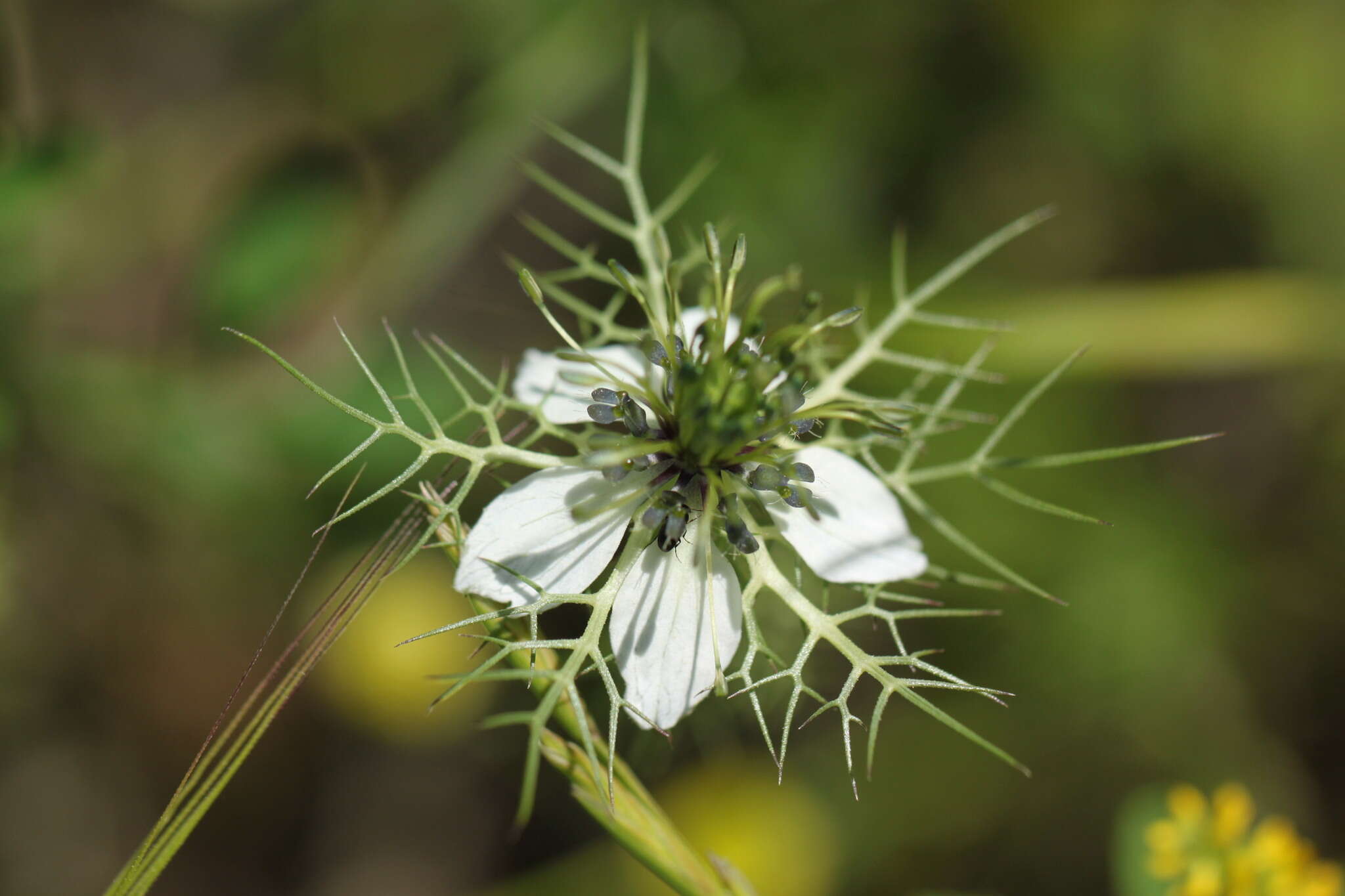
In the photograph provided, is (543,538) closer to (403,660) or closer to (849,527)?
(849,527)

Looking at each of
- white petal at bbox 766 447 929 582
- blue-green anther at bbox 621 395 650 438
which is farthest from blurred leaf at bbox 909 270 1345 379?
blue-green anther at bbox 621 395 650 438

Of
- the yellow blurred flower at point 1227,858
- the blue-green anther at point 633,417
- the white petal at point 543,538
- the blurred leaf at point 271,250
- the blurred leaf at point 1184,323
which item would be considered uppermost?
the blurred leaf at point 271,250

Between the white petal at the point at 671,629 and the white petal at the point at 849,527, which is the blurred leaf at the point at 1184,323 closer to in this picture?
the white petal at the point at 849,527

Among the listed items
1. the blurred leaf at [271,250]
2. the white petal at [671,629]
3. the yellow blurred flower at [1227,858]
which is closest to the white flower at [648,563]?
the white petal at [671,629]

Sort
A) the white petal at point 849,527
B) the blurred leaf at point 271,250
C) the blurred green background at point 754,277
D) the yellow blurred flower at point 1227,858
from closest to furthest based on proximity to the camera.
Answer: the white petal at point 849,527 < the yellow blurred flower at point 1227,858 < the blurred leaf at point 271,250 < the blurred green background at point 754,277

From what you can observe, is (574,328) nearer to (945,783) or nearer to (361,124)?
(361,124)

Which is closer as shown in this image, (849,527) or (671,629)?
(671,629)

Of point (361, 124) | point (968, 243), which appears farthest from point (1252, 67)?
point (361, 124)

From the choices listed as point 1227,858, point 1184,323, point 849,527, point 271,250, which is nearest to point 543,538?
point 849,527

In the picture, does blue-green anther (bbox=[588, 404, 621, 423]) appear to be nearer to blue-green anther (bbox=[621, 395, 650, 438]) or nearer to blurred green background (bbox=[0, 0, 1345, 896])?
blue-green anther (bbox=[621, 395, 650, 438])
